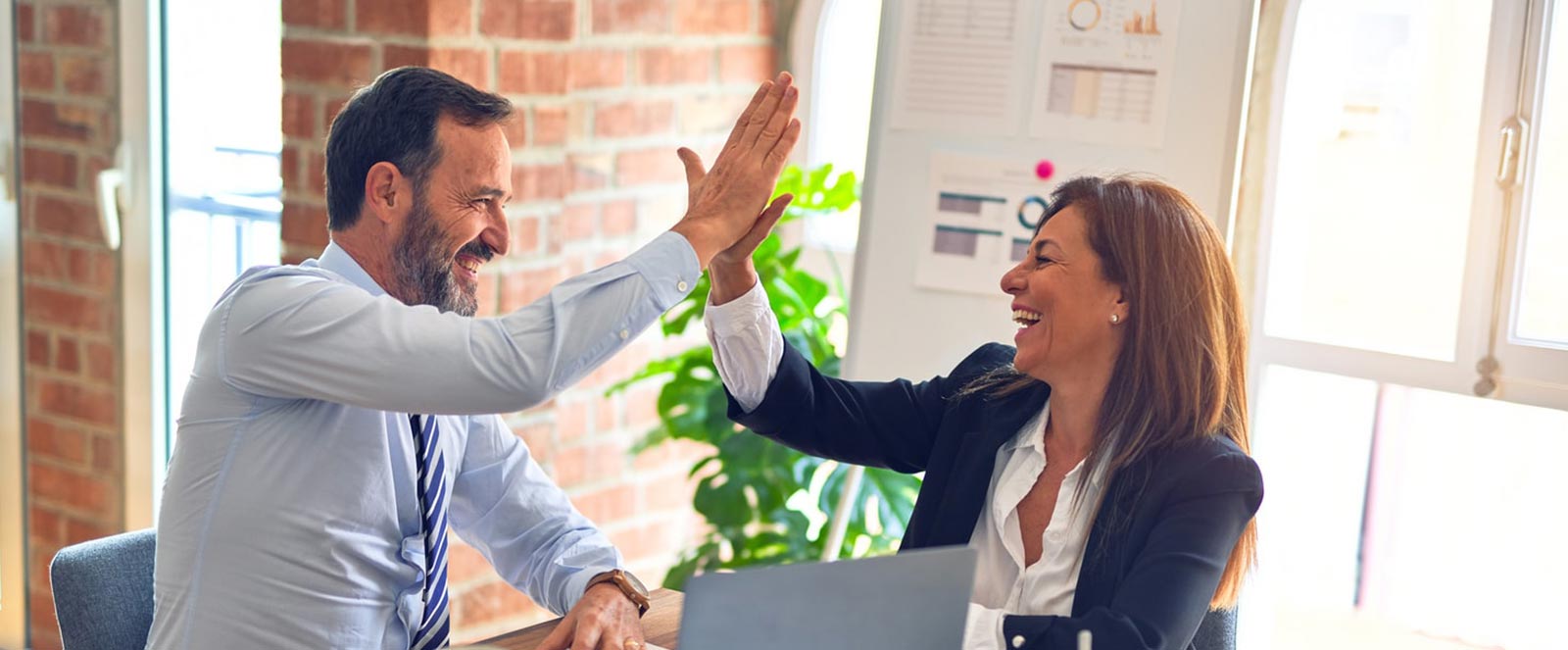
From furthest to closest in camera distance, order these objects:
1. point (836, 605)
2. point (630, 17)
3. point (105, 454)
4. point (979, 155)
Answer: point (105, 454)
point (630, 17)
point (979, 155)
point (836, 605)

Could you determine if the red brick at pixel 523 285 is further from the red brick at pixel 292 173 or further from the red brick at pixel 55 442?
the red brick at pixel 55 442

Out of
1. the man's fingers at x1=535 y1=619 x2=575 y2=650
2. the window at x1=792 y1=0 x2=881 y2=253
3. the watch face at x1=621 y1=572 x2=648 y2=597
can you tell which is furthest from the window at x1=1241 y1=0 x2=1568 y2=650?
the man's fingers at x1=535 y1=619 x2=575 y2=650

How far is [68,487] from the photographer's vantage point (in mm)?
3479

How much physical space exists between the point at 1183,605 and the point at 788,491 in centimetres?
142

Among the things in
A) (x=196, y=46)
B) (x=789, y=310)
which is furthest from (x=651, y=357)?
(x=196, y=46)

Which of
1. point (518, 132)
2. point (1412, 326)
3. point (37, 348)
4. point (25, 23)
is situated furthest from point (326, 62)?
point (1412, 326)

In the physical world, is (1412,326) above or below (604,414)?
above

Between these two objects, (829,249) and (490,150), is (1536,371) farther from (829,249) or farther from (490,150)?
(490,150)

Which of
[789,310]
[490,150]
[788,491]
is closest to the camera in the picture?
[490,150]

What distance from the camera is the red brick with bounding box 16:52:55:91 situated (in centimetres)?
331

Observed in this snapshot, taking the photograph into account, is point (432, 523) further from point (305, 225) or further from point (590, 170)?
point (590, 170)

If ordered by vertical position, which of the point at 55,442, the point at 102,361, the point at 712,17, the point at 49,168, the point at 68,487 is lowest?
the point at 68,487

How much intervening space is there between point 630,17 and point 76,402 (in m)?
1.56

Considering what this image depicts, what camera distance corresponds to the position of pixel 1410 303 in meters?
2.80
